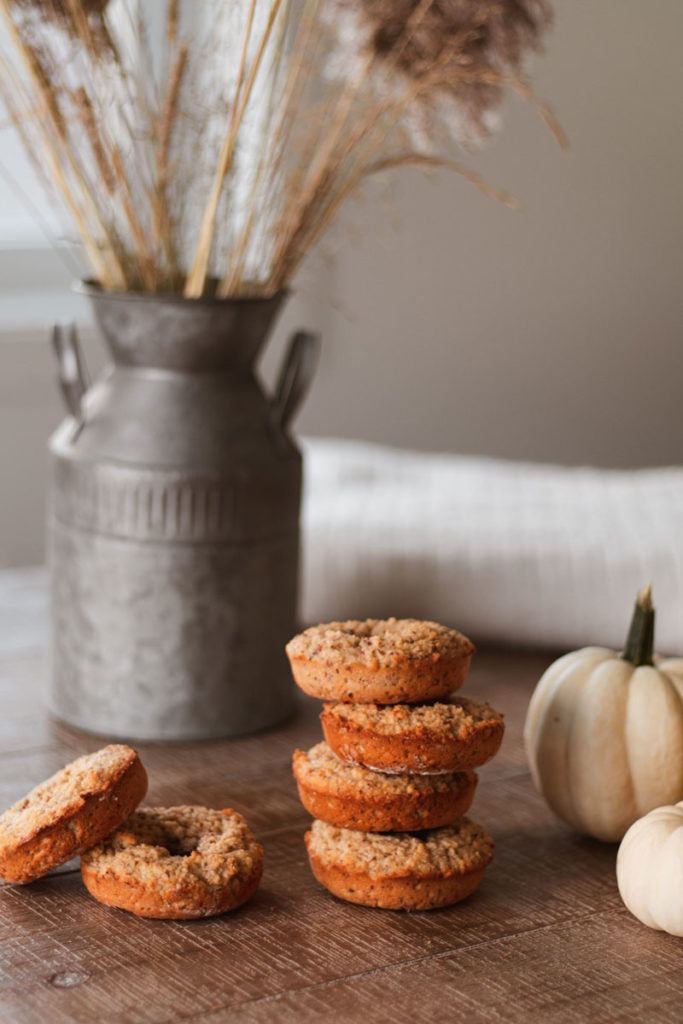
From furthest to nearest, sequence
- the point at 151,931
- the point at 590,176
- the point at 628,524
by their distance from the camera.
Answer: the point at 590,176, the point at 628,524, the point at 151,931

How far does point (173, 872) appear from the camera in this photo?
0.77 m

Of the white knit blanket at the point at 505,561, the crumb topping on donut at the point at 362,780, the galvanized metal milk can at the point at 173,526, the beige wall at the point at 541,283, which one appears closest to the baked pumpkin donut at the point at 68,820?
the crumb topping on donut at the point at 362,780

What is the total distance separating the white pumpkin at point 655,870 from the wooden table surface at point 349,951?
0.02 m

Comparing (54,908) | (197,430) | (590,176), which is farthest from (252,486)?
(590,176)

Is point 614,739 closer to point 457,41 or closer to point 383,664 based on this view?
point 383,664

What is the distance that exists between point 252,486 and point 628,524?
0.49 metres

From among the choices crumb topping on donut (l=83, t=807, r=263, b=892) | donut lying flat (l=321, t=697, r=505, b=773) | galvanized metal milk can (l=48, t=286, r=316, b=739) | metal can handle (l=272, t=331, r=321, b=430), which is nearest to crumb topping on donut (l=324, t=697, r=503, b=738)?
donut lying flat (l=321, t=697, r=505, b=773)

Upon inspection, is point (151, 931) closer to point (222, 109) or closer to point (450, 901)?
point (450, 901)

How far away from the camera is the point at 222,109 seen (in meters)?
1.09

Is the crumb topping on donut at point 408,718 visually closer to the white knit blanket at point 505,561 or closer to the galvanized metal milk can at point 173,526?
the galvanized metal milk can at point 173,526

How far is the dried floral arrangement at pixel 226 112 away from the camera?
104 cm

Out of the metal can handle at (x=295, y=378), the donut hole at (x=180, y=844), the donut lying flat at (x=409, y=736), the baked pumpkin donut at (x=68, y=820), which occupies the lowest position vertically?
the donut hole at (x=180, y=844)

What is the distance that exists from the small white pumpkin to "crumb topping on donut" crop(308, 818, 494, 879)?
11cm

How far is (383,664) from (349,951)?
6.8 inches
